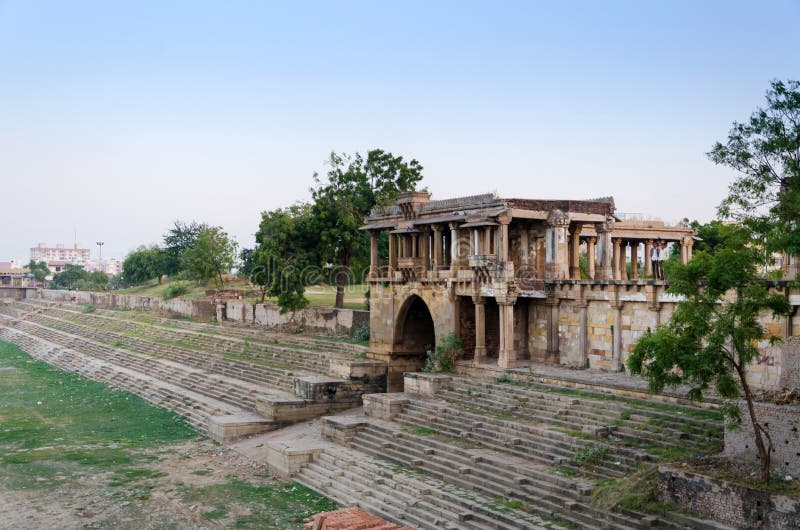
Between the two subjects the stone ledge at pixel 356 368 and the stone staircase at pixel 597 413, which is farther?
the stone ledge at pixel 356 368

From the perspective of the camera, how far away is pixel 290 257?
1590 inches

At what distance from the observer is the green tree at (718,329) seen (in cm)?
1339

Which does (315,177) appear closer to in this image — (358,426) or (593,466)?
(358,426)

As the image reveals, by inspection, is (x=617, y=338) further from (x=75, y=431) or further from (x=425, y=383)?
(x=75, y=431)

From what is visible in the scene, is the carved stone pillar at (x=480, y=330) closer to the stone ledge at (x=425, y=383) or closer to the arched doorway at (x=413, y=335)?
the stone ledge at (x=425, y=383)

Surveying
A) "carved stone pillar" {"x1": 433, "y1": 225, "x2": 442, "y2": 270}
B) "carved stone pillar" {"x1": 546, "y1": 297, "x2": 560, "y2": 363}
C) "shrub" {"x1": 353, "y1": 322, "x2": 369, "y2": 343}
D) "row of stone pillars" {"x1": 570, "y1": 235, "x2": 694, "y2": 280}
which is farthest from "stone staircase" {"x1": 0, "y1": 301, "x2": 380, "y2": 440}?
"row of stone pillars" {"x1": 570, "y1": 235, "x2": 694, "y2": 280}

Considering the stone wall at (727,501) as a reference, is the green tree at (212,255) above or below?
above

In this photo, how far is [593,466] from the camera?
16.7 meters

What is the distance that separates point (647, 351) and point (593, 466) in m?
3.82

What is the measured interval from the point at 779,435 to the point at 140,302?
57.4 meters

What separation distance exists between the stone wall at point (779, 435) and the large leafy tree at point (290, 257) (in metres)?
27.4

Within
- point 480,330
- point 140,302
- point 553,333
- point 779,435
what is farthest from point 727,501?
point 140,302

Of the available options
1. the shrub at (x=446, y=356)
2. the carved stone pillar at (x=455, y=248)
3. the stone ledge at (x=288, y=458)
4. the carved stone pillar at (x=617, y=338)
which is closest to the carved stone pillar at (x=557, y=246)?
the carved stone pillar at (x=617, y=338)

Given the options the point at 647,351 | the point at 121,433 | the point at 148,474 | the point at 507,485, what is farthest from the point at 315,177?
the point at 647,351
